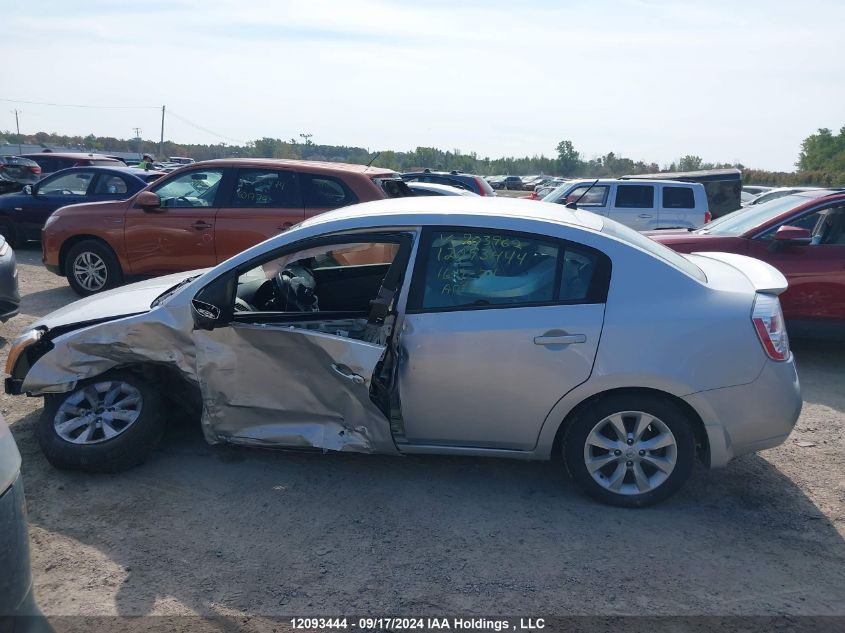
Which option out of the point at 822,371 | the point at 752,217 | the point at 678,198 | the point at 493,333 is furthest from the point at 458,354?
the point at 678,198

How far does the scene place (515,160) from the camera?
320ft

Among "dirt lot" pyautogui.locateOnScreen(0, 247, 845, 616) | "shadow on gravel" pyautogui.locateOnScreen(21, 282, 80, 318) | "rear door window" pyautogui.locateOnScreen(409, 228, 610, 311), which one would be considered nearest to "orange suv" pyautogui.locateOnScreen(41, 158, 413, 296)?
"shadow on gravel" pyautogui.locateOnScreen(21, 282, 80, 318)

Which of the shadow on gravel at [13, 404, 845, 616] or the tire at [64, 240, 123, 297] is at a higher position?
the tire at [64, 240, 123, 297]

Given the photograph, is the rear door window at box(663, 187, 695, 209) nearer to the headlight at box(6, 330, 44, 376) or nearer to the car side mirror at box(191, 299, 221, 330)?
the car side mirror at box(191, 299, 221, 330)

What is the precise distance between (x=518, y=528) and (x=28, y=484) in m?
2.86

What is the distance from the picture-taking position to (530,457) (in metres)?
4.21

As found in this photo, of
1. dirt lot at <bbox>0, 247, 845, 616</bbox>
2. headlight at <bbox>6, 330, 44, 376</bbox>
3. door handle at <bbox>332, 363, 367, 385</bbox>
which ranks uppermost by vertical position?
door handle at <bbox>332, 363, 367, 385</bbox>

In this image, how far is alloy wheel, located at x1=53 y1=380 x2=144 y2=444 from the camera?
14.4 ft

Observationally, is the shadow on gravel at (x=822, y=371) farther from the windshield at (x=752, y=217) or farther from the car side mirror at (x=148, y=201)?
the car side mirror at (x=148, y=201)

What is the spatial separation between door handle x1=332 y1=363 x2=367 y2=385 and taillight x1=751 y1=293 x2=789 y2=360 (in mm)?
2192

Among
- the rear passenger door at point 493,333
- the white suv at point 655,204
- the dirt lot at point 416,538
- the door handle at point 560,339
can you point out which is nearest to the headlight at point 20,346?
the dirt lot at point 416,538

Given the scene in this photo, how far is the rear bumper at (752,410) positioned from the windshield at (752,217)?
12.3 ft

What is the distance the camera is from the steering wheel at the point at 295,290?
497 cm

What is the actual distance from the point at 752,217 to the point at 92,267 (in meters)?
7.83
